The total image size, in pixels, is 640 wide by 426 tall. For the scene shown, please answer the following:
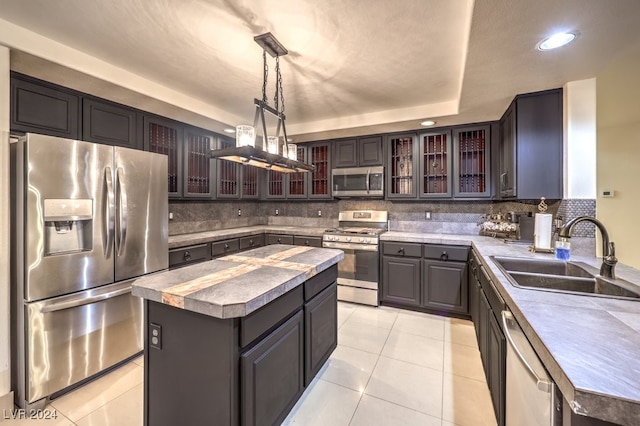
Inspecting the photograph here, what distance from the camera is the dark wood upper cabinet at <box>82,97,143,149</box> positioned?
2424 mm

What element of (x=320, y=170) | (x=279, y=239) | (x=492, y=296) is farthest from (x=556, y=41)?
(x=279, y=239)

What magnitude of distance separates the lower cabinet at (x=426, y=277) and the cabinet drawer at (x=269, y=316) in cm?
204

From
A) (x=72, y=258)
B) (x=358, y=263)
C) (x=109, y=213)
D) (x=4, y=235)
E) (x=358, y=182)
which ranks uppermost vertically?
(x=358, y=182)

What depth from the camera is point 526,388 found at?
39.4 inches

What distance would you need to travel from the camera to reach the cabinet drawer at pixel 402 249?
3.35m

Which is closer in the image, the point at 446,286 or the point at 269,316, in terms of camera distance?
the point at 269,316


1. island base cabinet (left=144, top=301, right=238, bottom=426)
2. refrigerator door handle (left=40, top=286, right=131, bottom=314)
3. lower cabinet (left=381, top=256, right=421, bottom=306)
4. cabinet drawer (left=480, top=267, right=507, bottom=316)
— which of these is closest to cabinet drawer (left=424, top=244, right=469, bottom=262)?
lower cabinet (left=381, top=256, right=421, bottom=306)

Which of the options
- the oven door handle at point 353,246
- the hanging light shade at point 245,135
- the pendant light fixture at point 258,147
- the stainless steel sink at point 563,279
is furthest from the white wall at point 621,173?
the hanging light shade at point 245,135

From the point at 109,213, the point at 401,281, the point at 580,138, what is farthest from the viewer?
the point at 401,281

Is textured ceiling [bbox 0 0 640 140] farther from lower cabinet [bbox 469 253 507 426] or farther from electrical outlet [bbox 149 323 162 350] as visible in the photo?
electrical outlet [bbox 149 323 162 350]

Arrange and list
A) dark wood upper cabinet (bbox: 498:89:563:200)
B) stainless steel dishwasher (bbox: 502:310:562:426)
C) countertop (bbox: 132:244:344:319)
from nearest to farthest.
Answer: stainless steel dishwasher (bbox: 502:310:562:426) → countertop (bbox: 132:244:344:319) → dark wood upper cabinet (bbox: 498:89:563:200)

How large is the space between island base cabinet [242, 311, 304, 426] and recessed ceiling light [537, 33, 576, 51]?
7.84 feet

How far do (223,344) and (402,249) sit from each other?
2669mm

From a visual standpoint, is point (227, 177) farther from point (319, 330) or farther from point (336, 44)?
point (319, 330)
